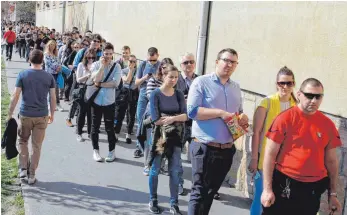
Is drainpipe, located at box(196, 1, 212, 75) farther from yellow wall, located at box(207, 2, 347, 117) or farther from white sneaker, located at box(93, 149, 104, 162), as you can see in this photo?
white sneaker, located at box(93, 149, 104, 162)

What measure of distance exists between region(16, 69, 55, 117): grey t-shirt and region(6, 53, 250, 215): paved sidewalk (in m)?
0.95

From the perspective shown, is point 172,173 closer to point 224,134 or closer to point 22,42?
point 224,134

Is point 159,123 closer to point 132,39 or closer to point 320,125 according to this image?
point 320,125

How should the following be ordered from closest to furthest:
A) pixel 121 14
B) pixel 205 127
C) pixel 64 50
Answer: pixel 205 127, pixel 64 50, pixel 121 14

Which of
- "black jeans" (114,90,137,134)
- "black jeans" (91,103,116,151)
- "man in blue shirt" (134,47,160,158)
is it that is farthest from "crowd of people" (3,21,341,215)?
"black jeans" (114,90,137,134)

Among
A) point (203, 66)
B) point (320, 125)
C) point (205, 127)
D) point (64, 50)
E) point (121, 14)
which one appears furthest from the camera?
point (121, 14)

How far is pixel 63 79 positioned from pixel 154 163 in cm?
608

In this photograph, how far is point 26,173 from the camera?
553 cm

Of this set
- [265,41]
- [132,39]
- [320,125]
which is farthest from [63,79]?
[320,125]

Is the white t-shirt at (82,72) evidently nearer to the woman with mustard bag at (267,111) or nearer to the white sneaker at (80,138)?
the white sneaker at (80,138)

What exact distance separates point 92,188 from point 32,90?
1.45 meters

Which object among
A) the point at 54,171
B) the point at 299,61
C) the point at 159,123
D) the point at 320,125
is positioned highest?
the point at 299,61

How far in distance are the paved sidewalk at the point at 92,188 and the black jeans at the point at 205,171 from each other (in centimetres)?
96

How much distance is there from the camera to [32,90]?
5.29m
